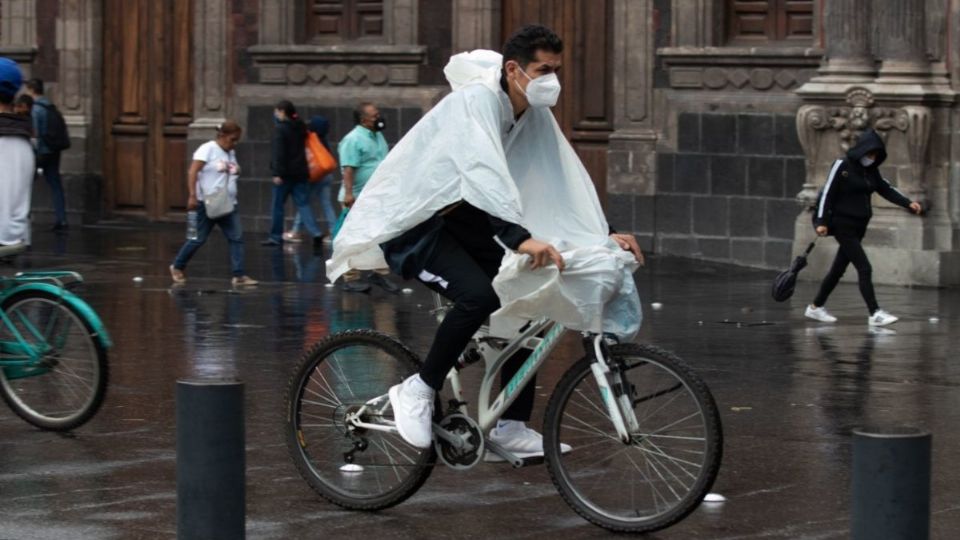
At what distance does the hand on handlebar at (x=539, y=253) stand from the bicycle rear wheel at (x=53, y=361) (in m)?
2.83

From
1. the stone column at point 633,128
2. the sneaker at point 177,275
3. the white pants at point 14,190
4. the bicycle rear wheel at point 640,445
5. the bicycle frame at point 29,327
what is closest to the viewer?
the bicycle rear wheel at point 640,445

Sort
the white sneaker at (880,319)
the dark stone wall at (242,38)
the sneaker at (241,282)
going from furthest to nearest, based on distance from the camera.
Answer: the dark stone wall at (242,38), the sneaker at (241,282), the white sneaker at (880,319)

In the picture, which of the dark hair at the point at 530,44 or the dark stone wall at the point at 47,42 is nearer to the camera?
the dark hair at the point at 530,44

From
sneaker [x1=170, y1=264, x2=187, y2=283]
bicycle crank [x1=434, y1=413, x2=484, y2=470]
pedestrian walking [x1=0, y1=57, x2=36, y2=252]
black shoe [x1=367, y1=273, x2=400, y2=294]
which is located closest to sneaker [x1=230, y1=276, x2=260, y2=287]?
sneaker [x1=170, y1=264, x2=187, y2=283]

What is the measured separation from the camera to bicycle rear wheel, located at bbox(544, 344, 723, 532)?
657 cm

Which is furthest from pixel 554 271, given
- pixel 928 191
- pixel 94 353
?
pixel 928 191

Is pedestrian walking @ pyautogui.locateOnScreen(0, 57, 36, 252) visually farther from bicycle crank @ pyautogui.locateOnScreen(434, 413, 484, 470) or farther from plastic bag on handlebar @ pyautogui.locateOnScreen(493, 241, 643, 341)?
plastic bag on handlebar @ pyautogui.locateOnScreen(493, 241, 643, 341)

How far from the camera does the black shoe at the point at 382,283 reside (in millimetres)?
16250

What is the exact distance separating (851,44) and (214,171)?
5526 millimetres

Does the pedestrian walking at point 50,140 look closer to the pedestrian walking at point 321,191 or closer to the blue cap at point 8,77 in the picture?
the pedestrian walking at point 321,191

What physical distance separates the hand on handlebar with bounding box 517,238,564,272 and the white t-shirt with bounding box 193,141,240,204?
32.8ft

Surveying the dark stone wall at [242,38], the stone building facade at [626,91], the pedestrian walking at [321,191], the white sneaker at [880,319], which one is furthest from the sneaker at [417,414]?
the dark stone wall at [242,38]

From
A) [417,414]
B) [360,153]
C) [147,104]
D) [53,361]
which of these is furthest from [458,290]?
[147,104]

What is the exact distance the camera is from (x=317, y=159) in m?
21.3
